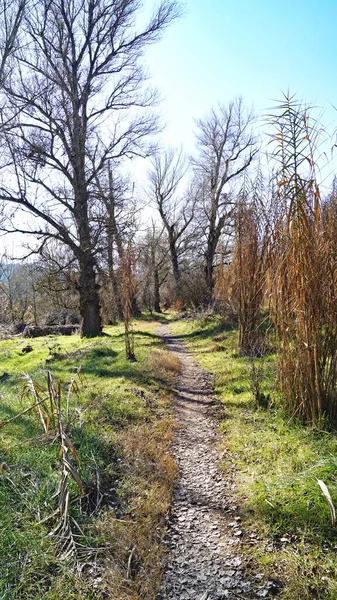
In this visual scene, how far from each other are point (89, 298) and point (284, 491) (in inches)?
474

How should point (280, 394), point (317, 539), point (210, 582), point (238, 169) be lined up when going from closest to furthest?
point (210, 582), point (317, 539), point (280, 394), point (238, 169)

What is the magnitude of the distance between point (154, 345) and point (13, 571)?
9399mm

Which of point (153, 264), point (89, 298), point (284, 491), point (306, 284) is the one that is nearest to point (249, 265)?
point (306, 284)

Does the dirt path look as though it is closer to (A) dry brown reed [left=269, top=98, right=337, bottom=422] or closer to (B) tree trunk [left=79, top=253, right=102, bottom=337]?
(A) dry brown reed [left=269, top=98, right=337, bottom=422]

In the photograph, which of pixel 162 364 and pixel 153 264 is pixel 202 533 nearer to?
pixel 162 364

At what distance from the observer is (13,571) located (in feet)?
7.84

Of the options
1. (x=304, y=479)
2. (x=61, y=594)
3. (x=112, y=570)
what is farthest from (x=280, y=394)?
(x=61, y=594)

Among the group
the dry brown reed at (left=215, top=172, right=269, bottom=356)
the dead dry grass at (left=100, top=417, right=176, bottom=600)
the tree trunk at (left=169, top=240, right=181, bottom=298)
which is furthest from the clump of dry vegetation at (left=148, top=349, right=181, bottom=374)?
the tree trunk at (left=169, top=240, right=181, bottom=298)

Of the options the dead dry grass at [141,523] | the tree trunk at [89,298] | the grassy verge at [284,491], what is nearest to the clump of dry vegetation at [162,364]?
the grassy verge at [284,491]

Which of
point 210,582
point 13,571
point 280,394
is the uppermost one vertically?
point 280,394

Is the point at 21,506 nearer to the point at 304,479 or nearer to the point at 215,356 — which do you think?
the point at 304,479

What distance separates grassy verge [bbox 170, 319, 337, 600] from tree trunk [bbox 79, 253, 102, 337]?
31.6ft

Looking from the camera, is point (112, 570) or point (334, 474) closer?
point (112, 570)

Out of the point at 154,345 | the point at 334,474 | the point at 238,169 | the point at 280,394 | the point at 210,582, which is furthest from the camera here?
the point at 238,169
